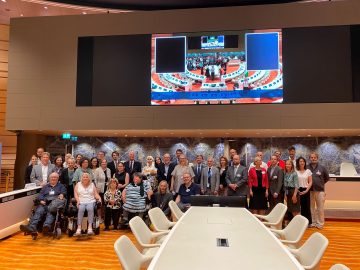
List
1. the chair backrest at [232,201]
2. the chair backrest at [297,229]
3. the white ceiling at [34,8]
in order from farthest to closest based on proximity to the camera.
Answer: the white ceiling at [34,8], the chair backrest at [232,201], the chair backrest at [297,229]

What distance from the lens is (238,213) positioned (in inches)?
162

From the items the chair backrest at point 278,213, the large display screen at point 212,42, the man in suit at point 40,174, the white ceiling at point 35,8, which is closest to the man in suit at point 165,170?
the man in suit at point 40,174

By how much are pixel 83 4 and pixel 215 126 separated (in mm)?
6029

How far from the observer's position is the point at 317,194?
649 cm

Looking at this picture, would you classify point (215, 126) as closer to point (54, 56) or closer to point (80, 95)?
point (80, 95)

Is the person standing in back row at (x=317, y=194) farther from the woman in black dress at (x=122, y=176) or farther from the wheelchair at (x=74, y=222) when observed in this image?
the wheelchair at (x=74, y=222)

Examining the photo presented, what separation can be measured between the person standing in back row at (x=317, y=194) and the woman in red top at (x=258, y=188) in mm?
1186

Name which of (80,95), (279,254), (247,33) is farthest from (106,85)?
(279,254)

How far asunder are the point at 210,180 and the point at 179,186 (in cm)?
62

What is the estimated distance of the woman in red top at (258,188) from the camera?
5.97 meters

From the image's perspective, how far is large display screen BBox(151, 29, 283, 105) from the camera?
8.16 metres

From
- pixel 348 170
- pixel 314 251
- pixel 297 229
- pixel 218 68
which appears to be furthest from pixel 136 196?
pixel 348 170

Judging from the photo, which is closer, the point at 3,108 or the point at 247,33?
the point at 247,33

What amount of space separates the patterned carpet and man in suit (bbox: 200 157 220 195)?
1689 mm
